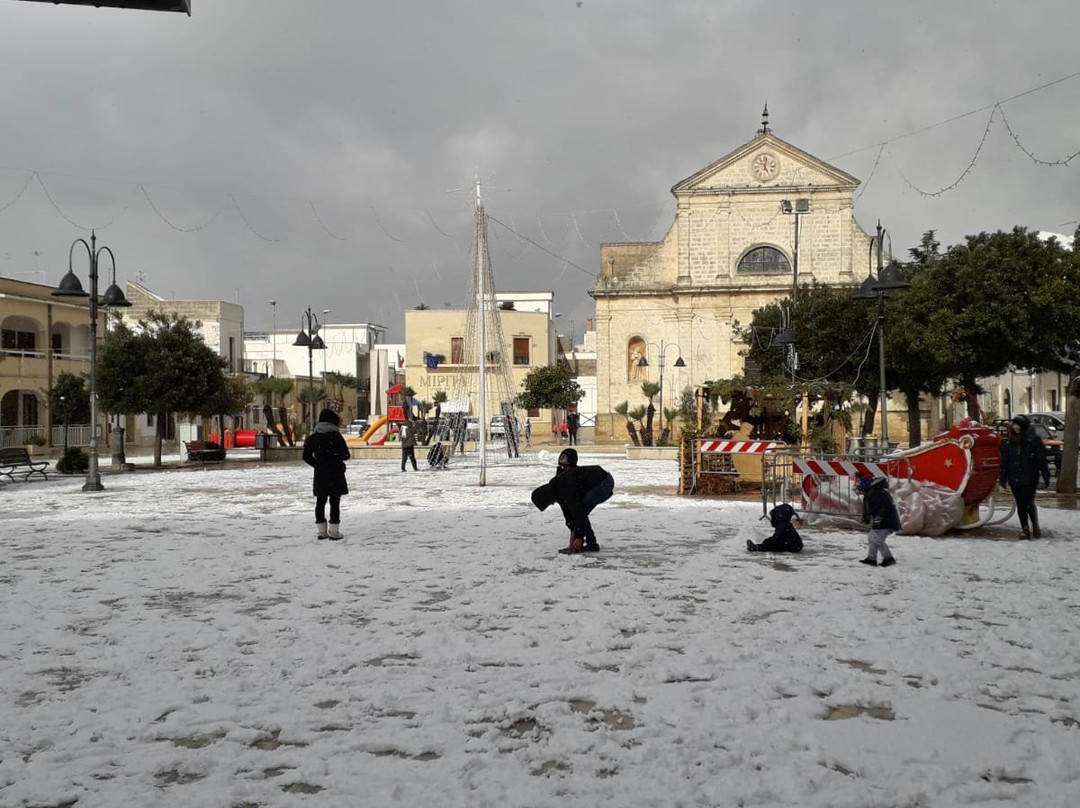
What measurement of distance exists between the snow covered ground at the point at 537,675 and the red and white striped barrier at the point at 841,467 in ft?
4.11

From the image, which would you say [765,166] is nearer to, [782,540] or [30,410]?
[30,410]

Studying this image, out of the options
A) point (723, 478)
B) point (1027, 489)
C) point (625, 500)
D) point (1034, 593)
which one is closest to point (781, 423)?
point (723, 478)

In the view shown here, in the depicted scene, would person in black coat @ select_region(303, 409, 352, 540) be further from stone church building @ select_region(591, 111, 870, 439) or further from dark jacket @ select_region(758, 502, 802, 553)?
stone church building @ select_region(591, 111, 870, 439)

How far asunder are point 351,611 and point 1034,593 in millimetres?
5559

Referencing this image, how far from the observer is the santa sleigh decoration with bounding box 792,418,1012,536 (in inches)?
466

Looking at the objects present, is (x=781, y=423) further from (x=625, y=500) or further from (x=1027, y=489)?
(x=1027, y=489)

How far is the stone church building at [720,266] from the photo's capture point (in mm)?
49656

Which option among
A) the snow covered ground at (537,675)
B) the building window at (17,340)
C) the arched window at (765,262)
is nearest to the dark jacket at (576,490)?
the snow covered ground at (537,675)

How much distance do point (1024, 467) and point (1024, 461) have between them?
8 cm

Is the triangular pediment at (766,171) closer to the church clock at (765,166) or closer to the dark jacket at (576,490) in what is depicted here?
the church clock at (765,166)

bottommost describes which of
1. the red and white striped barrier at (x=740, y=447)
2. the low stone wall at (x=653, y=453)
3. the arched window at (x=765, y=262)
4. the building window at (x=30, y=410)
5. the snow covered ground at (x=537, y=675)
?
the snow covered ground at (x=537, y=675)

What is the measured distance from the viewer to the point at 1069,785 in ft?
12.6

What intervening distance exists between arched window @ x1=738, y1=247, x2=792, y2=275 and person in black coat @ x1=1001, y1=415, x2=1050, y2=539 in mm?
40148

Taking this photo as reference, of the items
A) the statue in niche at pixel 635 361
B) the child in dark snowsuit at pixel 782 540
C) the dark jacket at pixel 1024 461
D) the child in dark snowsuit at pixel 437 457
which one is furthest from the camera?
the statue in niche at pixel 635 361
